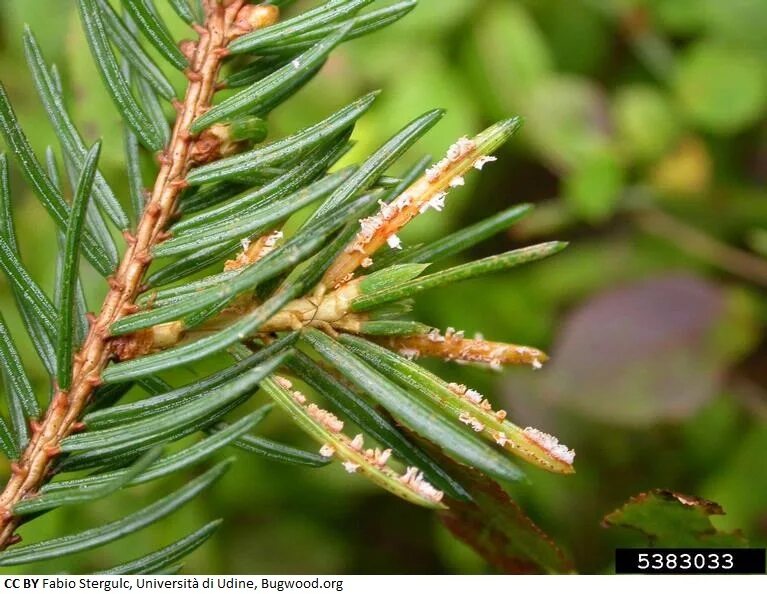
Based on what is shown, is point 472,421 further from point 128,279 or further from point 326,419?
point 128,279

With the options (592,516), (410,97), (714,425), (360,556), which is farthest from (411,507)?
(410,97)

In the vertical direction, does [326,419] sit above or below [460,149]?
below

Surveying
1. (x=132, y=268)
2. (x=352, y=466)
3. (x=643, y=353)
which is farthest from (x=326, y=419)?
(x=643, y=353)

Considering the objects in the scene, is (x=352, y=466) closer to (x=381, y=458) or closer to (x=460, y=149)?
(x=381, y=458)

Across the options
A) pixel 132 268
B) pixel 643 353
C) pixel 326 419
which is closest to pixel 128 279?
pixel 132 268

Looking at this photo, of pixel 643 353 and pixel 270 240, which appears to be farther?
pixel 643 353

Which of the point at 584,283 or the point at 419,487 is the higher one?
the point at 584,283

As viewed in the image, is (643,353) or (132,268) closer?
(132,268)
